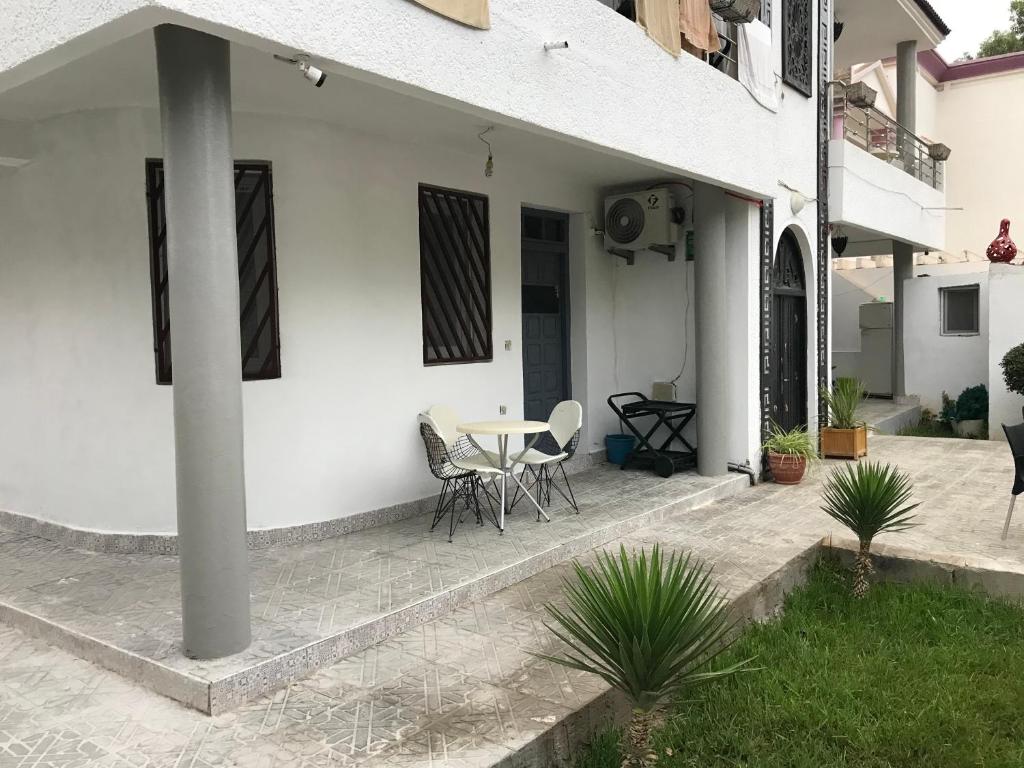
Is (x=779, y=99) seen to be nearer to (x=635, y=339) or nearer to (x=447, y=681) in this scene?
(x=635, y=339)

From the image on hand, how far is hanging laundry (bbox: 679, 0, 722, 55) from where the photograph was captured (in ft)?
22.3

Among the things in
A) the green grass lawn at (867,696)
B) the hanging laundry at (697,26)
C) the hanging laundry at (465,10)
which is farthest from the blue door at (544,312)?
the green grass lawn at (867,696)

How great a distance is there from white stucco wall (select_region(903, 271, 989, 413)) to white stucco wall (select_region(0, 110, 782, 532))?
37.0 ft

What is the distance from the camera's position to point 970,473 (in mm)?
9094

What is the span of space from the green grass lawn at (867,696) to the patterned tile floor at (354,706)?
46 cm

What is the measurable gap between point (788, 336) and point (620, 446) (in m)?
2.73

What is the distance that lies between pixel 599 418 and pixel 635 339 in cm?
115

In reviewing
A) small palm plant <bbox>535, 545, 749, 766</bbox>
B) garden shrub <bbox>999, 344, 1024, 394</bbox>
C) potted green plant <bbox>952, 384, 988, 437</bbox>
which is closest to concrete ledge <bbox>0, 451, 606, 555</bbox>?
small palm plant <bbox>535, 545, 749, 766</bbox>

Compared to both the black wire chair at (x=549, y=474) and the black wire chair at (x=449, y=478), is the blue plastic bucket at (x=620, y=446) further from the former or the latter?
the black wire chair at (x=449, y=478)

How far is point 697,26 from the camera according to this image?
6.96 m

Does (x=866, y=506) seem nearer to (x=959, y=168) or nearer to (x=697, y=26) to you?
(x=697, y=26)

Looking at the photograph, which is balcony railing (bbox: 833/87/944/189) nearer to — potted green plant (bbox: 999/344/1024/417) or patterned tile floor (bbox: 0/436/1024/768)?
potted green plant (bbox: 999/344/1024/417)

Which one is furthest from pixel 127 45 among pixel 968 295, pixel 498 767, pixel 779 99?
pixel 968 295

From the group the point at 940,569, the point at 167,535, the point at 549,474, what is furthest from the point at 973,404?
the point at 167,535
